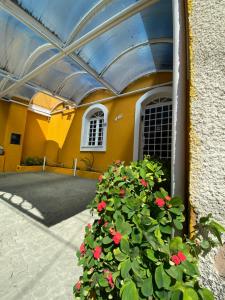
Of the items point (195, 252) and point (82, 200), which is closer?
point (195, 252)

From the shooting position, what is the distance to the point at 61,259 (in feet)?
5.95

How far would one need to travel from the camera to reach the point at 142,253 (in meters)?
0.73

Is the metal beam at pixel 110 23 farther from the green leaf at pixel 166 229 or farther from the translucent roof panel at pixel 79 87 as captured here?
the green leaf at pixel 166 229

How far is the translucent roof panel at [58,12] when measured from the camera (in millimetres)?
3408

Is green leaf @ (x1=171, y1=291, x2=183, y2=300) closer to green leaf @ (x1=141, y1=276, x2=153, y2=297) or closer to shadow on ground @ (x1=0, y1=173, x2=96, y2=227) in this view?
green leaf @ (x1=141, y1=276, x2=153, y2=297)

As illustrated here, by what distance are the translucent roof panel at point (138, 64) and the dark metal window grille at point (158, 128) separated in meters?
1.32

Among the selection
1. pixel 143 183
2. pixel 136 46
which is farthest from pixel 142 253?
pixel 136 46

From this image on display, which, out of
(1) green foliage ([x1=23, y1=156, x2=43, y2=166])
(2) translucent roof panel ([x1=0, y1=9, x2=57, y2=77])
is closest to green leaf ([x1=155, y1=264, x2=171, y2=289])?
(2) translucent roof panel ([x1=0, y1=9, x2=57, y2=77])

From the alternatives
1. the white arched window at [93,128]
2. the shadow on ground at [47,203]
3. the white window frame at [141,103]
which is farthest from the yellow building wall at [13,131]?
the white window frame at [141,103]

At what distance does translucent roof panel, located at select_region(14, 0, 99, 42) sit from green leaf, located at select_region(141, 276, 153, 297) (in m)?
4.66

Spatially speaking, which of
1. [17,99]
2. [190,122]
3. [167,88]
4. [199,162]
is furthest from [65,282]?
[17,99]

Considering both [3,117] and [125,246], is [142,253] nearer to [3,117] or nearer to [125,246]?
[125,246]

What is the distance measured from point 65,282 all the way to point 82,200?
239cm

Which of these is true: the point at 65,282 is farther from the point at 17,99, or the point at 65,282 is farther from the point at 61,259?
the point at 17,99
